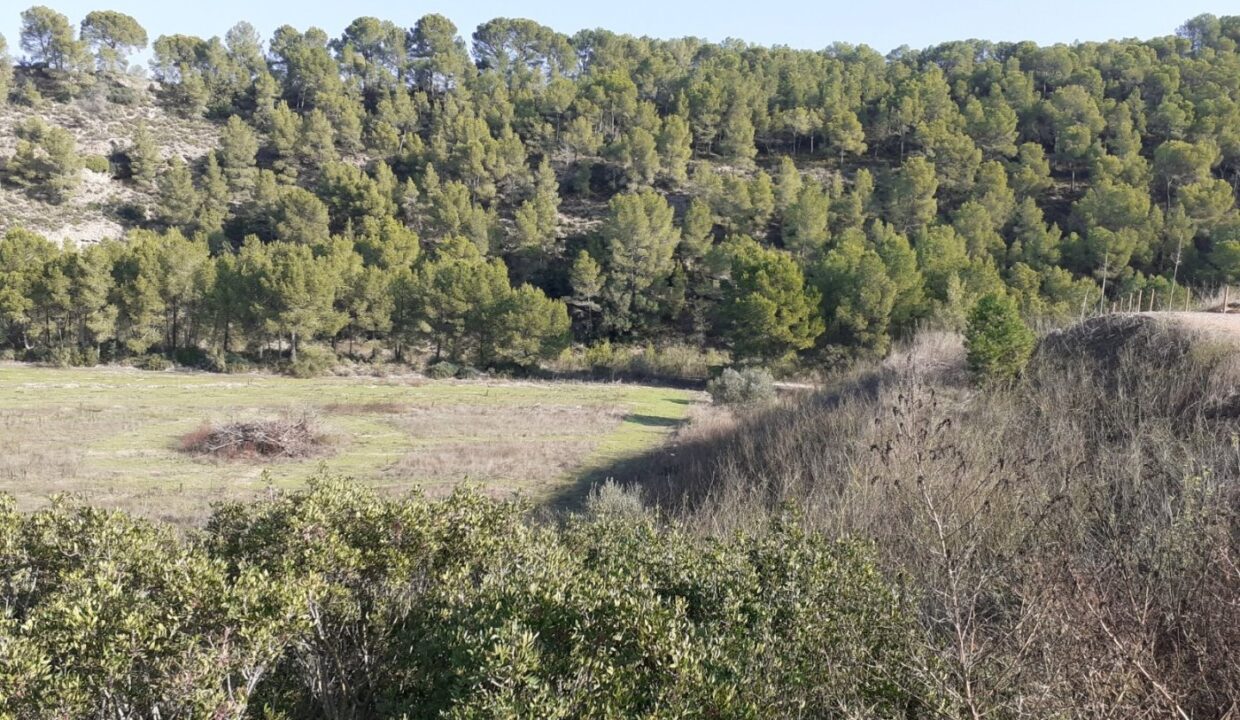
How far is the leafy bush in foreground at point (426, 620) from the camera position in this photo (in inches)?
161

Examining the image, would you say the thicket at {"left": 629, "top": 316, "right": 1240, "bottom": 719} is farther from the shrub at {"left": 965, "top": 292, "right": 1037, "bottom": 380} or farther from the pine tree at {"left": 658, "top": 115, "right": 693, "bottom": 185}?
the pine tree at {"left": 658, "top": 115, "right": 693, "bottom": 185}

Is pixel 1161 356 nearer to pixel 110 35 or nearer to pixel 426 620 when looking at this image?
pixel 426 620

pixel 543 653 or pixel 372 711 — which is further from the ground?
pixel 543 653

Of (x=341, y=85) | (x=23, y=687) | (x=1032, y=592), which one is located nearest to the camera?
(x=23, y=687)

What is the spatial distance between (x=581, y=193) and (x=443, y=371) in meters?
33.0

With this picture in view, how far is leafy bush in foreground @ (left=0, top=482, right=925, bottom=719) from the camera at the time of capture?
4098 millimetres

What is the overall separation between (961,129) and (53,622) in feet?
255

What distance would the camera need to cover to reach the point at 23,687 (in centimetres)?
396

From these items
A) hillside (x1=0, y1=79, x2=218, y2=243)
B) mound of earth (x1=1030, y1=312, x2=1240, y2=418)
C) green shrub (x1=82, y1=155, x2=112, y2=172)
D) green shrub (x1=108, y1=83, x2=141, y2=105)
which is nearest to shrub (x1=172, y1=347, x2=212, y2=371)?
hillside (x1=0, y1=79, x2=218, y2=243)

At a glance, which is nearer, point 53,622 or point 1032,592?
point 53,622

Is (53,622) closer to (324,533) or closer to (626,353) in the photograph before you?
(324,533)

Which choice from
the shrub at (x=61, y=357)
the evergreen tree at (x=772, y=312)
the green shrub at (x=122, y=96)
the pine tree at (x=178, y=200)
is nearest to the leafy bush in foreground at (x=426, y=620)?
the evergreen tree at (x=772, y=312)

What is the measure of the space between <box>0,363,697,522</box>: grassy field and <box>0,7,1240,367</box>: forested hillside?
24.3ft

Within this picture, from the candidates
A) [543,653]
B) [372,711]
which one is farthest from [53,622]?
[543,653]
